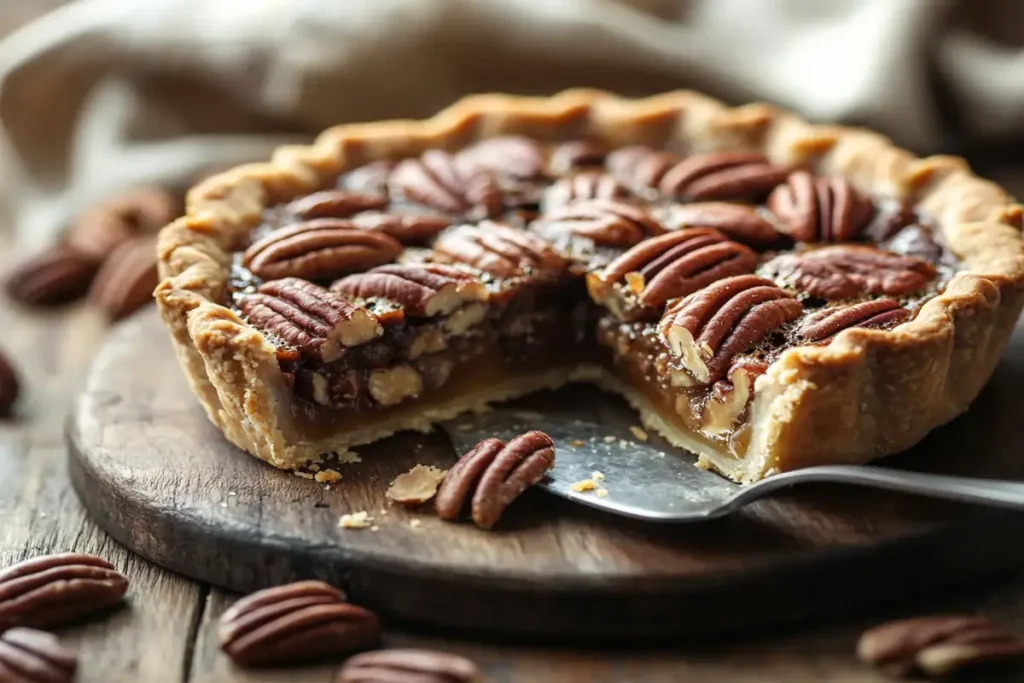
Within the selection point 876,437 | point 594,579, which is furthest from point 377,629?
point 876,437

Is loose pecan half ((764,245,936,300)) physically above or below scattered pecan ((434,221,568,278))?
above

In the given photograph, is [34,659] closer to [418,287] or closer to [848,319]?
[418,287]

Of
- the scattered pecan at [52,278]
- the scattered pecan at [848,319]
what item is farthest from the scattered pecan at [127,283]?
the scattered pecan at [848,319]

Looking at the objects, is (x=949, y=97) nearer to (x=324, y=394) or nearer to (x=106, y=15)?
(x=324, y=394)

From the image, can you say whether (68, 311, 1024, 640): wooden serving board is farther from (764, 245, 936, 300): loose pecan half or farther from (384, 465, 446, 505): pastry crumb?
(764, 245, 936, 300): loose pecan half

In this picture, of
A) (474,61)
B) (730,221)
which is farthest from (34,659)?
(474,61)

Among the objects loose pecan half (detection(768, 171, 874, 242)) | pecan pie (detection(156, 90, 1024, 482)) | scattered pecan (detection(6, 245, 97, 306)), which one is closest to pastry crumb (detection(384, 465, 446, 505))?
pecan pie (detection(156, 90, 1024, 482))
